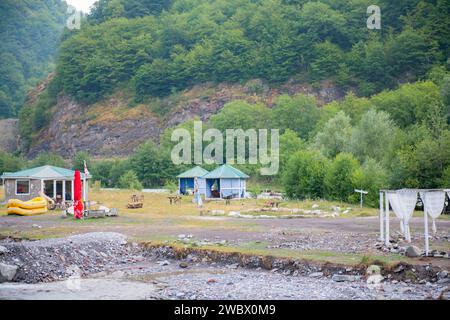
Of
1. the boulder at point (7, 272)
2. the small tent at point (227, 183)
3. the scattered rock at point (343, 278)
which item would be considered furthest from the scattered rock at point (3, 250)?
the small tent at point (227, 183)

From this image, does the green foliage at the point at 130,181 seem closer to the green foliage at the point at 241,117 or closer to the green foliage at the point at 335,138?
the green foliage at the point at 335,138

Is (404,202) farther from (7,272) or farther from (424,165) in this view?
(424,165)

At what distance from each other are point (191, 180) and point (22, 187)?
692 inches

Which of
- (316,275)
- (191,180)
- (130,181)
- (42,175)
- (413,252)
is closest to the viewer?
(316,275)

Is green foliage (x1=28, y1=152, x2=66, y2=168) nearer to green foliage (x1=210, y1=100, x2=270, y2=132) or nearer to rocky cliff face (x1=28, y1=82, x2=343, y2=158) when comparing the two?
rocky cliff face (x1=28, y1=82, x2=343, y2=158)

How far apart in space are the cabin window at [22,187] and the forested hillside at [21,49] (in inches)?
4404

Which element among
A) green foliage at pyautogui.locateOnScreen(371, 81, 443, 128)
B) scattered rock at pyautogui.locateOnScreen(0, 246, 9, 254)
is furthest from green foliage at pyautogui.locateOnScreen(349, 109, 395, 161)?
scattered rock at pyautogui.locateOnScreen(0, 246, 9, 254)

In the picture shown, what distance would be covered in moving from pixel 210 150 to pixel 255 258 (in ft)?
197

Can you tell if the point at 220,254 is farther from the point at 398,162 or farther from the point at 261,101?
the point at 261,101

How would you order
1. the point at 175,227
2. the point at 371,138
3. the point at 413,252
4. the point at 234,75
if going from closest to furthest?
the point at 413,252, the point at 175,227, the point at 371,138, the point at 234,75

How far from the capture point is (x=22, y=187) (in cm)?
4347

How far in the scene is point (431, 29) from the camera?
344 feet

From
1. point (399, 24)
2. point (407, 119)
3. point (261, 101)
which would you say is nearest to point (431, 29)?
point (399, 24)

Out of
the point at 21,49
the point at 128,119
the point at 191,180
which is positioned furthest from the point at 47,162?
the point at 21,49
